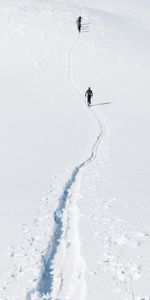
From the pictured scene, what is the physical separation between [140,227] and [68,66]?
107 ft

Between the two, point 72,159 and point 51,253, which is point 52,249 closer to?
point 51,253

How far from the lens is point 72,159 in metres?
20.5

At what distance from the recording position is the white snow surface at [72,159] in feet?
32.3

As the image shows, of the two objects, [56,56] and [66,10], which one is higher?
[66,10]

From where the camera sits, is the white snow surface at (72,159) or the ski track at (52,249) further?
the white snow surface at (72,159)

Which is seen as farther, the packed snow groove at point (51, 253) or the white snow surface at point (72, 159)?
the white snow surface at point (72, 159)

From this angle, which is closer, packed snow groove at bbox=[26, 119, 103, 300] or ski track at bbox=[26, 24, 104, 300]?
ski track at bbox=[26, 24, 104, 300]

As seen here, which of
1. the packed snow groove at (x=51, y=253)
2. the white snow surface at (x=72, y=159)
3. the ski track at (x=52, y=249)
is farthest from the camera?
the white snow surface at (x=72, y=159)

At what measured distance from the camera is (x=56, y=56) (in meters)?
45.9

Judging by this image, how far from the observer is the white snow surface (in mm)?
9844

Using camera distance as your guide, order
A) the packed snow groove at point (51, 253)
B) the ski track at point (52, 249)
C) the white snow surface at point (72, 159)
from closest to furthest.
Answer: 1. the ski track at point (52, 249)
2. the packed snow groove at point (51, 253)
3. the white snow surface at point (72, 159)

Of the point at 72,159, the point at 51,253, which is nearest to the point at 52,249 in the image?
the point at 51,253

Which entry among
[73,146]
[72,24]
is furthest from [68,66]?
[73,146]

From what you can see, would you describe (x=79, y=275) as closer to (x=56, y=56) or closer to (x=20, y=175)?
(x=20, y=175)
